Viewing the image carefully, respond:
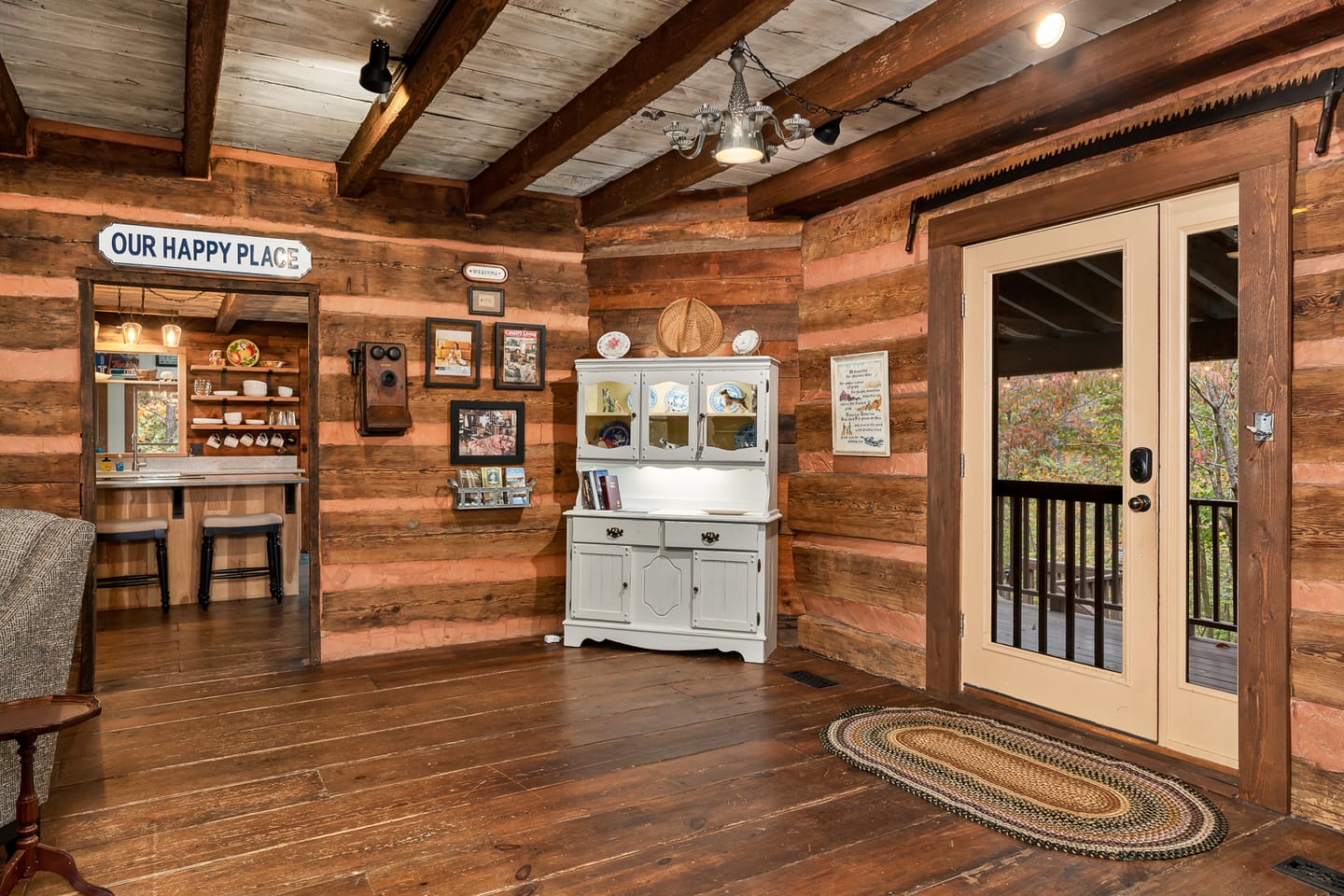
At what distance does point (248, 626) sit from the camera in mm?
5746

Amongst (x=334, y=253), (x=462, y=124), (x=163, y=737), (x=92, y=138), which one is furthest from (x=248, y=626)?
(x=462, y=124)

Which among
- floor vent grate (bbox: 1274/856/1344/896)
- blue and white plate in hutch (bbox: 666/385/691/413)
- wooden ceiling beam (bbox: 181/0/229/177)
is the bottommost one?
floor vent grate (bbox: 1274/856/1344/896)

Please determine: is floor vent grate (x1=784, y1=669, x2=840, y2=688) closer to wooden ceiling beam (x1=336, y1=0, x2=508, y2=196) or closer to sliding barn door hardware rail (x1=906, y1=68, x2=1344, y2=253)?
sliding barn door hardware rail (x1=906, y1=68, x2=1344, y2=253)

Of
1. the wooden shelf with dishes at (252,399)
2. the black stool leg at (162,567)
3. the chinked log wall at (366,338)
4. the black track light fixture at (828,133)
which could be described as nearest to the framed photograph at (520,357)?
the chinked log wall at (366,338)

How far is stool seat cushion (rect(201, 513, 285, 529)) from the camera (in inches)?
253

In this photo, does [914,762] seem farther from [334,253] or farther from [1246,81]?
[334,253]

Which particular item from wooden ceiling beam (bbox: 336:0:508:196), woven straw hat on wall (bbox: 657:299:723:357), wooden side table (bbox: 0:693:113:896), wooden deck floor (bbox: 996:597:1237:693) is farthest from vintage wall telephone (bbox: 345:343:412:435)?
wooden deck floor (bbox: 996:597:1237:693)

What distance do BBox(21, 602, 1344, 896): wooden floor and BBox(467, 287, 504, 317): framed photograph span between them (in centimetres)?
214

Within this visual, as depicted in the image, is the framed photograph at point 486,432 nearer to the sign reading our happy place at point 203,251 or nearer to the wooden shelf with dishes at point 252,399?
the sign reading our happy place at point 203,251

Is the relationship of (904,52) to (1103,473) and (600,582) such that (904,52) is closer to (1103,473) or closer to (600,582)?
(1103,473)

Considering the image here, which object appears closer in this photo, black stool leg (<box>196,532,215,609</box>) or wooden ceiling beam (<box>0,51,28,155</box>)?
wooden ceiling beam (<box>0,51,28,155</box>)

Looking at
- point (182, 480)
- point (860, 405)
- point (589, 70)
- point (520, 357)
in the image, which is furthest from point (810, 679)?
point (182, 480)

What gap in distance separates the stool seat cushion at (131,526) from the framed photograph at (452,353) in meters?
2.66

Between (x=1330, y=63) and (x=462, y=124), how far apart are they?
11.6 feet
